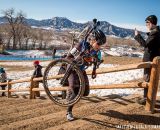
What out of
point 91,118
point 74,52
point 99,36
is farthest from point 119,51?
point 99,36

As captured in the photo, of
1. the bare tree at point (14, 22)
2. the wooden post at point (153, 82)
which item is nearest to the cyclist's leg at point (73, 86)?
the wooden post at point (153, 82)

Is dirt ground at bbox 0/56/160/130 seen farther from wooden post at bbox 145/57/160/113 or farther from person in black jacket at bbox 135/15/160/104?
person in black jacket at bbox 135/15/160/104

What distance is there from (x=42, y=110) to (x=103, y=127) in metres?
2.38

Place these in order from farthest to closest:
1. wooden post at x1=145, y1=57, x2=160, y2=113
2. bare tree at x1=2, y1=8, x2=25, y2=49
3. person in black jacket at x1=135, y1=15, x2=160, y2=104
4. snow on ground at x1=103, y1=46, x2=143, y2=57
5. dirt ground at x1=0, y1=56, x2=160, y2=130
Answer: bare tree at x1=2, y1=8, x2=25, y2=49, snow on ground at x1=103, y1=46, x2=143, y2=57, person in black jacket at x1=135, y1=15, x2=160, y2=104, wooden post at x1=145, y1=57, x2=160, y2=113, dirt ground at x1=0, y1=56, x2=160, y2=130

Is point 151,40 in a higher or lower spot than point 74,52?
higher

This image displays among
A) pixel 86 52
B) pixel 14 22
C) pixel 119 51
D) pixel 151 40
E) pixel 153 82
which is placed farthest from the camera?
pixel 14 22

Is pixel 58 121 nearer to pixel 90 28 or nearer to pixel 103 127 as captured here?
pixel 103 127

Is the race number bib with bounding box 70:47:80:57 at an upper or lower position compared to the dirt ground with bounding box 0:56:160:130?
upper

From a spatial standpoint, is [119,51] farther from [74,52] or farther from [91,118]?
[74,52]

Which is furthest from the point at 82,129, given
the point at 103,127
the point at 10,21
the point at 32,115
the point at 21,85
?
the point at 10,21

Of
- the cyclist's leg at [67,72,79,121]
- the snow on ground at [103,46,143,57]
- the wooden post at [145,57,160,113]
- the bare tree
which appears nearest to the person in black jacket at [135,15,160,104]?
the wooden post at [145,57,160,113]

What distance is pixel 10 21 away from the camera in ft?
372

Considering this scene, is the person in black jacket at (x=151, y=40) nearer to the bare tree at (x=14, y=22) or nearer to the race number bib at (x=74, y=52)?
the race number bib at (x=74, y=52)

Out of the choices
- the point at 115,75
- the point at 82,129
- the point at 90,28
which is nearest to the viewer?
the point at 82,129
